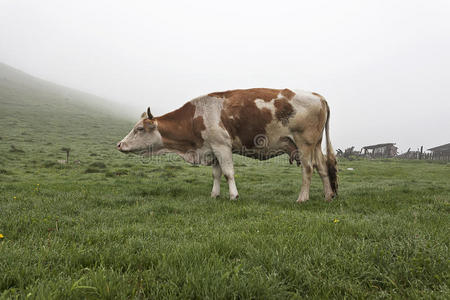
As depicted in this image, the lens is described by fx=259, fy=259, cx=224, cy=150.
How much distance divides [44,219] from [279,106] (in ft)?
16.9

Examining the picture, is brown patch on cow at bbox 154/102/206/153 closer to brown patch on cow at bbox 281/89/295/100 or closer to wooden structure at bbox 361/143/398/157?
brown patch on cow at bbox 281/89/295/100

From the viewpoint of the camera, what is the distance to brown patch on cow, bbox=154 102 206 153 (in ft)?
22.9

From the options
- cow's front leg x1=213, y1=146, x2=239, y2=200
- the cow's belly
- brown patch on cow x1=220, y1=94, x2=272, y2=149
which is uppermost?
brown patch on cow x1=220, y1=94, x2=272, y2=149

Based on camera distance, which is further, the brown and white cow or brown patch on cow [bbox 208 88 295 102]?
brown patch on cow [bbox 208 88 295 102]

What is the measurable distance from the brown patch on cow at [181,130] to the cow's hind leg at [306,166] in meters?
2.60

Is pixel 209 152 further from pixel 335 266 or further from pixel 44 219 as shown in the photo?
pixel 335 266

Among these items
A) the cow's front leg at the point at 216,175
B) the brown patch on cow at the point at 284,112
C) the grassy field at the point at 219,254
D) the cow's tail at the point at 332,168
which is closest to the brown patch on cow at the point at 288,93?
the brown patch on cow at the point at 284,112

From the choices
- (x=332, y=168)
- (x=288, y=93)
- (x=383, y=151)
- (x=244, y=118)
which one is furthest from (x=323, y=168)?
(x=383, y=151)

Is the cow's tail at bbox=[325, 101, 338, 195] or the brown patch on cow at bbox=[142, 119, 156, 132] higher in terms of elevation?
the brown patch on cow at bbox=[142, 119, 156, 132]

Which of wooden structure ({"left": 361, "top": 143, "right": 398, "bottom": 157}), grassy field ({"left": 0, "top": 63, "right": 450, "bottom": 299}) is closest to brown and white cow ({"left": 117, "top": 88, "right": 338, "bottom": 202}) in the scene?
grassy field ({"left": 0, "top": 63, "right": 450, "bottom": 299})

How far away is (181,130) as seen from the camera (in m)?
7.07

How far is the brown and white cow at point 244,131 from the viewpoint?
6.29m

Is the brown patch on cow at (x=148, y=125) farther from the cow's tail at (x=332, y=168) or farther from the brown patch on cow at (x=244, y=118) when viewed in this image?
the cow's tail at (x=332, y=168)

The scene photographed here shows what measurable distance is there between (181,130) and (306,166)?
3.40 meters
